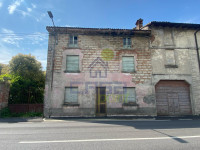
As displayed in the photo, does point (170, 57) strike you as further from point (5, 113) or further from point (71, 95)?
point (5, 113)

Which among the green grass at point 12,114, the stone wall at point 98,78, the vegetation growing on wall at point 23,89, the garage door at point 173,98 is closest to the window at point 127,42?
the stone wall at point 98,78

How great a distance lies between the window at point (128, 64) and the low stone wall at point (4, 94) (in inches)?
405

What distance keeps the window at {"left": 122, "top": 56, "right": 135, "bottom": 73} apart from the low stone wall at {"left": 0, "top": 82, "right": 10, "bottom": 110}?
10.3 meters

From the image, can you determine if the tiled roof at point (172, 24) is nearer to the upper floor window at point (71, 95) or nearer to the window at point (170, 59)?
the window at point (170, 59)

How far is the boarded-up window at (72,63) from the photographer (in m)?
10.9

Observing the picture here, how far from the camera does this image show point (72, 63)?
11023 mm

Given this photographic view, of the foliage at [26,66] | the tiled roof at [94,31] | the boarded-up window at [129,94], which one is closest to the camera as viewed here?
the boarded-up window at [129,94]

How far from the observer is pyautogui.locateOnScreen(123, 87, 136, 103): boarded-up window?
10758 mm

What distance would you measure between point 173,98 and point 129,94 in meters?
4.21

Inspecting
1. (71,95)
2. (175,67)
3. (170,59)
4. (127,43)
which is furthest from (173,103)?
(71,95)

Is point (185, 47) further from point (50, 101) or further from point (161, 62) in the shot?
point (50, 101)

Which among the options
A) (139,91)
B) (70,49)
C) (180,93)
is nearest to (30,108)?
(70,49)

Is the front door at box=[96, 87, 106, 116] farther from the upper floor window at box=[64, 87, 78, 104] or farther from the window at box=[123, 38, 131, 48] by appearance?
the window at box=[123, 38, 131, 48]

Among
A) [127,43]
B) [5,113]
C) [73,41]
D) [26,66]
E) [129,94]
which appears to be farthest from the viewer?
[26,66]
